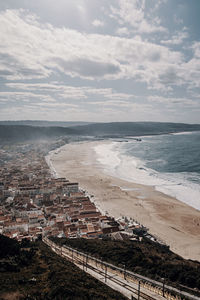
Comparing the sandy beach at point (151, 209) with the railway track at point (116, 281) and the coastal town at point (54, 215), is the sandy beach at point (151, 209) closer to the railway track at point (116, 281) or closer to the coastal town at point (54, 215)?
the coastal town at point (54, 215)

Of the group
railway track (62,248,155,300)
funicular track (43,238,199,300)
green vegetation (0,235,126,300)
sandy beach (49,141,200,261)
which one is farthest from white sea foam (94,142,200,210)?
green vegetation (0,235,126,300)

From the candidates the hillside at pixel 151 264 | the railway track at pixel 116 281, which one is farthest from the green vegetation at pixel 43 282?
the hillside at pixel 151 264

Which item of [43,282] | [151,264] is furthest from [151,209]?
[43,282]

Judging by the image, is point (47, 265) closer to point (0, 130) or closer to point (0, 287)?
point (0, 287)

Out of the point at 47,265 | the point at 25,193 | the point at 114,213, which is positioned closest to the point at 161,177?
the point at 114,213

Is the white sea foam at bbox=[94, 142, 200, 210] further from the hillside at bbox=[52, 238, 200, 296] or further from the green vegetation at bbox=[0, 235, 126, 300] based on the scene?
the green vegetation at bbox=[0, 235, 126, 300]

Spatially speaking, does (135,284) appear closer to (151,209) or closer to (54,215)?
(54,215)
